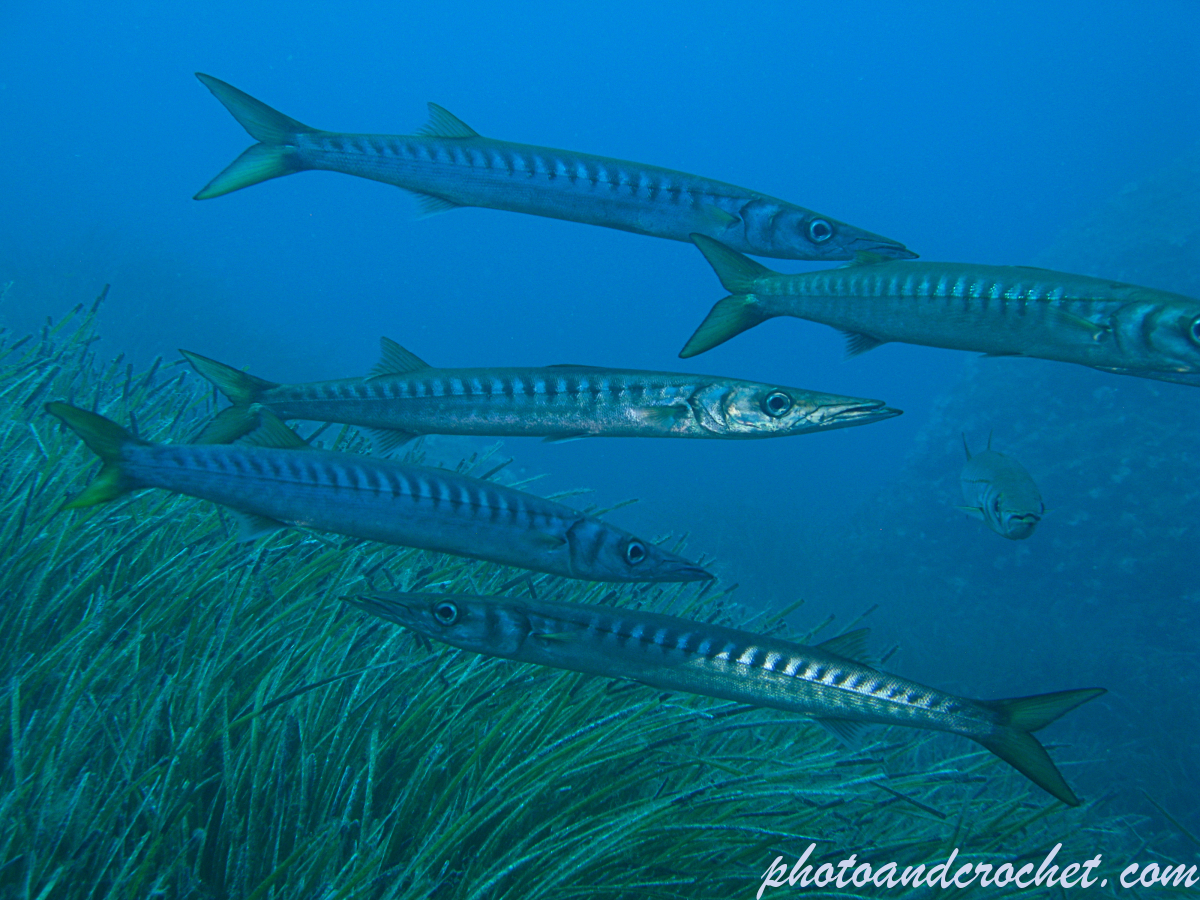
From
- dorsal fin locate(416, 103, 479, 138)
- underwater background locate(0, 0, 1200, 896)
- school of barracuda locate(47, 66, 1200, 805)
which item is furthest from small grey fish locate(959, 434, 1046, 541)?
dorsal fin locate(416, 103, 479, 138)

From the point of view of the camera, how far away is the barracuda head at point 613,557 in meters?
2.88

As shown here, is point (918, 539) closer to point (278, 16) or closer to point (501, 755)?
point (501, 755)

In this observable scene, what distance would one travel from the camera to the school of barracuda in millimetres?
2447

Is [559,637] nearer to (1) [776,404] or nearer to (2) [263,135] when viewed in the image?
(1) [776,404]

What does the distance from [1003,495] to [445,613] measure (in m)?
3.84

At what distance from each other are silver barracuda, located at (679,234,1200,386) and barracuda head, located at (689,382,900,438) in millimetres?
296

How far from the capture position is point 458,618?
95.7 inches

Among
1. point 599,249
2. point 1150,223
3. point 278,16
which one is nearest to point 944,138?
point 599,249

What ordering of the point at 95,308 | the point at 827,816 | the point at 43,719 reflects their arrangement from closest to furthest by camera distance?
the point at 43,719, the point at 827,816, the point at 95,308

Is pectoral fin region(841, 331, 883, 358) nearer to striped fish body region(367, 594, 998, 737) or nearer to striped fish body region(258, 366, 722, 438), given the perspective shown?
striped fish body region(258, 366, 722, 438)

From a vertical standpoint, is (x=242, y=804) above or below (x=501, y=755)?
below

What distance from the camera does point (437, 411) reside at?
3.22 meters

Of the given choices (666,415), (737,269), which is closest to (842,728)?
(666,415)

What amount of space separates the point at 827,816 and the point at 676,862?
966mm
